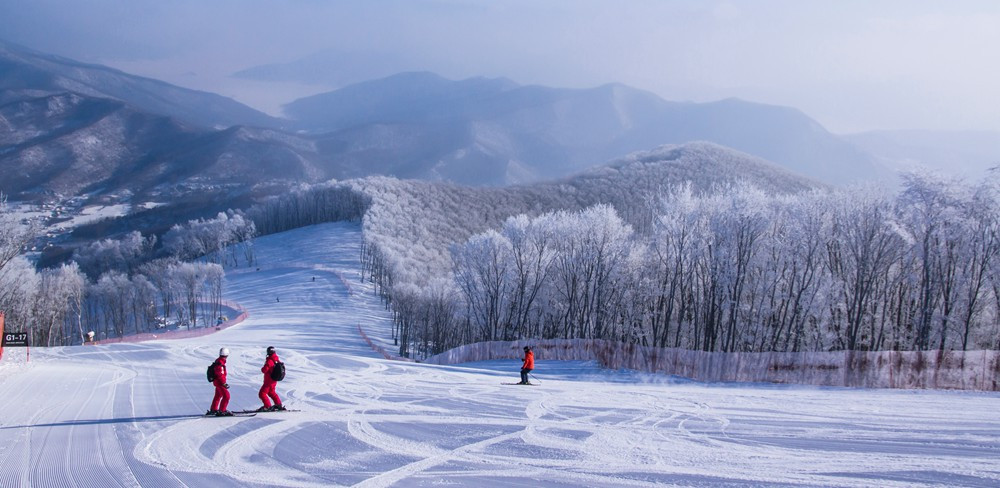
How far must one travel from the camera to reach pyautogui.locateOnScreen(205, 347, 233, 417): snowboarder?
17031 millimetres

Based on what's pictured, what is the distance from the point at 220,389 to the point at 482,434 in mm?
6883

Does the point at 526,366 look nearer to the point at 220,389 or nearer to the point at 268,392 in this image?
the point at 268,392

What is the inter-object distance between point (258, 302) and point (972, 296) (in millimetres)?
96571

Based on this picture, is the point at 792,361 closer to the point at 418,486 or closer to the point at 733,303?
the point at 418,486

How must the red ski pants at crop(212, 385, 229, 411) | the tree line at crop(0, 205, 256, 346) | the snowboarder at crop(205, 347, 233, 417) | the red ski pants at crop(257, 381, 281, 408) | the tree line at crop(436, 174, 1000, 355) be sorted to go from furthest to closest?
the tree line at crop(0, 205, 256, 346) → the tree line at crop(436, 174, 1000, 355) → the red ski pants at crop(257, 381, 281, 408) → the red ski pants at crop(212, 385, 229, 411) → the snowboarder at crop(205, 347, 233, 417)

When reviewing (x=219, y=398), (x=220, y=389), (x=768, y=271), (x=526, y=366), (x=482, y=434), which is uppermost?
(x=768, y=271)

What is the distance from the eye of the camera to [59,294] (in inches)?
4129

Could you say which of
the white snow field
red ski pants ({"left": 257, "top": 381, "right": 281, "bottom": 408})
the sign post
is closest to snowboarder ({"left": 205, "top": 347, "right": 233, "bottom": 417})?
the white snow field

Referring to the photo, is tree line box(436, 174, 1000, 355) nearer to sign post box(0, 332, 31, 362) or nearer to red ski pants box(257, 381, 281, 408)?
red ski pants box(257, 381, 281, 408)

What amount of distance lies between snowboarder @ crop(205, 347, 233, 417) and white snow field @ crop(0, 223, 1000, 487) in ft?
1.45

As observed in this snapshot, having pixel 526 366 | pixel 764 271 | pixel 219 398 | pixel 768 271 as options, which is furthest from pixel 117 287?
pixel 219 398

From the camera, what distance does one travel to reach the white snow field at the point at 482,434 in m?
11.6

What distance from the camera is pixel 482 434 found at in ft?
50.6

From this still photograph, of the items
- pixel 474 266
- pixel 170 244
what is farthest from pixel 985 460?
pixel 170 244
